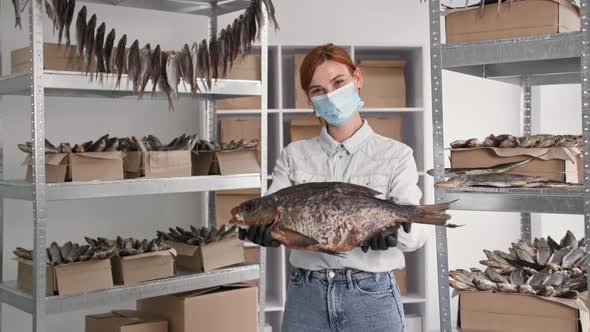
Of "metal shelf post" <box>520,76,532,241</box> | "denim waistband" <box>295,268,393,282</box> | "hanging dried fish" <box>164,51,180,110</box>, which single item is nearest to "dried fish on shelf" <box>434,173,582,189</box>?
"denim waistband" <box>295,268,393,282</box>

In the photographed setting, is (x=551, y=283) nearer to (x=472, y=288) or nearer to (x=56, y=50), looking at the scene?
(x=472, y=288)

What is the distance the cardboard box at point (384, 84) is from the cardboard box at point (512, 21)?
7.48ft

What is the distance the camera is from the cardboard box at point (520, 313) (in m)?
2.23

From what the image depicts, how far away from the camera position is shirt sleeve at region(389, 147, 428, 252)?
6.66 feet

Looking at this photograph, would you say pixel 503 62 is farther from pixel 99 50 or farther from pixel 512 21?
pixel 99 50

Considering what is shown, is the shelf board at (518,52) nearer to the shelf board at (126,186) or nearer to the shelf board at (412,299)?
the shelf board at (126,186)

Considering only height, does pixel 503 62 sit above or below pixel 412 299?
above

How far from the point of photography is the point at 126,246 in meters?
3.47

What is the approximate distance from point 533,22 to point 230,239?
1.99m

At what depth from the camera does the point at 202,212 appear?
4.54 metres

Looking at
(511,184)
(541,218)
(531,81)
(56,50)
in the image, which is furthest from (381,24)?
(511,184)

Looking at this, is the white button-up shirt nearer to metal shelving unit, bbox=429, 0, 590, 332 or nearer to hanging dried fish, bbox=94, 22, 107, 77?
metal shelving unit, bbox=429, 0, 590, 332

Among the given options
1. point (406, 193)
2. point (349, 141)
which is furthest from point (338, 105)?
point (406, 193)

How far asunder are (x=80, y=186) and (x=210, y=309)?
0.89 metres
